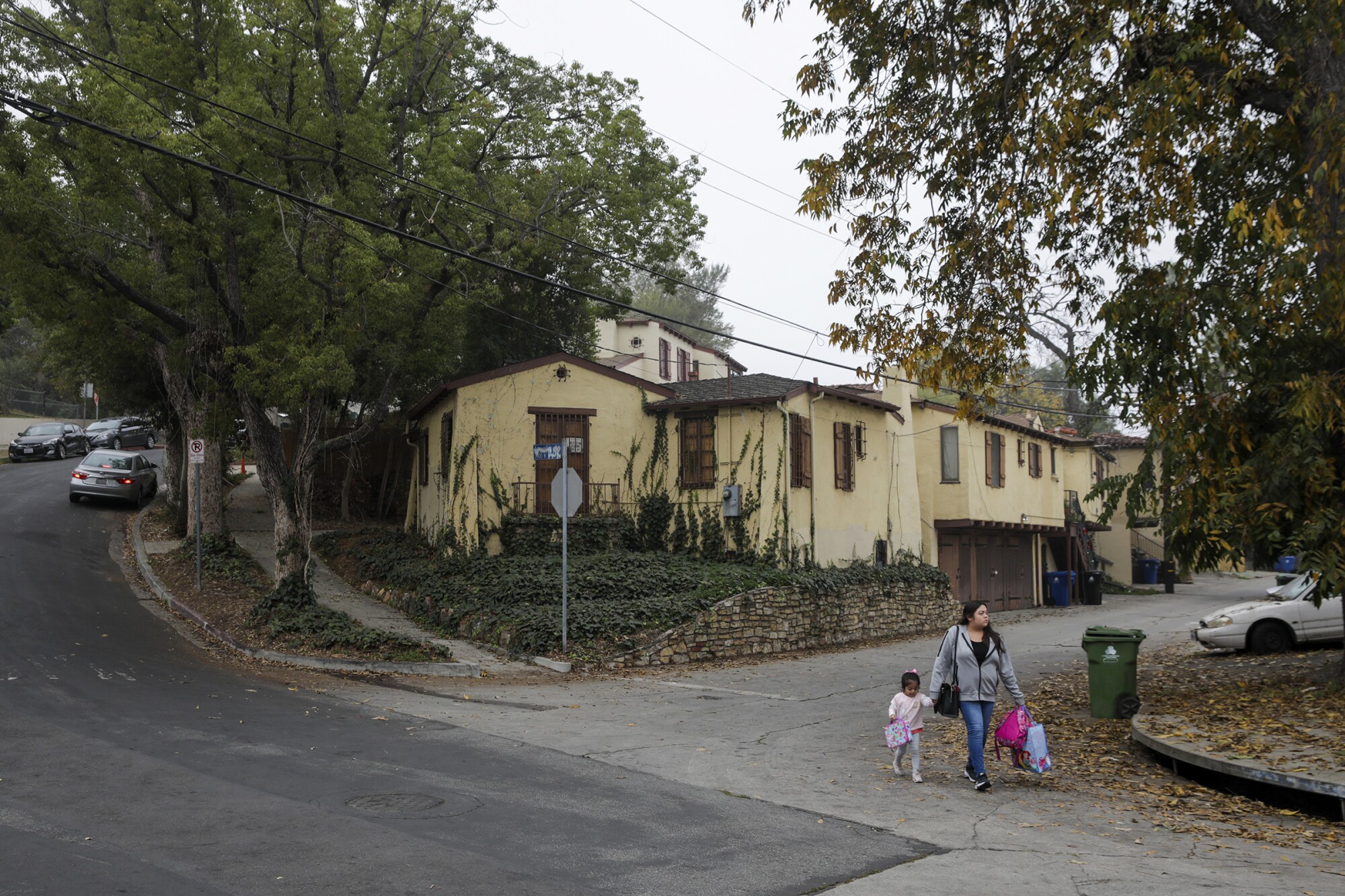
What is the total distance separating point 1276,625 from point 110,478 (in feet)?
99.5

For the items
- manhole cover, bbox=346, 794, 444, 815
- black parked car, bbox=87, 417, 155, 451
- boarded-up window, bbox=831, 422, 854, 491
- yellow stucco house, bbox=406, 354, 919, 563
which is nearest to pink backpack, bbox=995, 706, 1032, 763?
manhole cover, bbox=346, 794, 444, 815

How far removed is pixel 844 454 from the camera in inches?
987

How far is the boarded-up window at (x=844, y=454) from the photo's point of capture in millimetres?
24734

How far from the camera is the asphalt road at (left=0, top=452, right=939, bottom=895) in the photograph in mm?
5922

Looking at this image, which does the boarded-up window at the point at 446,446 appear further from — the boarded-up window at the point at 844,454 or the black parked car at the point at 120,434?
the black parked car at the point at 120,434

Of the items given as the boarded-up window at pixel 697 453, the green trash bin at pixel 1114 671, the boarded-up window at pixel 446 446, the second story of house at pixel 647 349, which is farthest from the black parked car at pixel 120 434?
the green trash bin at pixel 1114 671

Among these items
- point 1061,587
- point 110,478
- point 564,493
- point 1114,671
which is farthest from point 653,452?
point 1061,587

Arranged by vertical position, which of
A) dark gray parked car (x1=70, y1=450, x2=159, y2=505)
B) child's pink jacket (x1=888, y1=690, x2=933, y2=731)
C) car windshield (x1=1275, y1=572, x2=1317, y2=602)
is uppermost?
dark gray parked car (x1=70, y1=450, x2=159, y2=505)

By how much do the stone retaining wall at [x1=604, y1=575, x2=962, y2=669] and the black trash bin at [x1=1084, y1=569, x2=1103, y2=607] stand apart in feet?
39.8

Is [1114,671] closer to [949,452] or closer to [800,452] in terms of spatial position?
[800,452]

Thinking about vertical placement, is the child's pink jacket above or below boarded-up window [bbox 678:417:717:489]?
below

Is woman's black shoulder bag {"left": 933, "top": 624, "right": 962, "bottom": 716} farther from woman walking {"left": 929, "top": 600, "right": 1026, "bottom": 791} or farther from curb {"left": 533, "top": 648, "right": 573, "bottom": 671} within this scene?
curb {"left": 533, "top": 648, "right": 573, "bottom": 671}

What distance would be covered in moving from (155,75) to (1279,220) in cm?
1689

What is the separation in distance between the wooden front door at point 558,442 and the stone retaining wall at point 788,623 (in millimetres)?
5453
